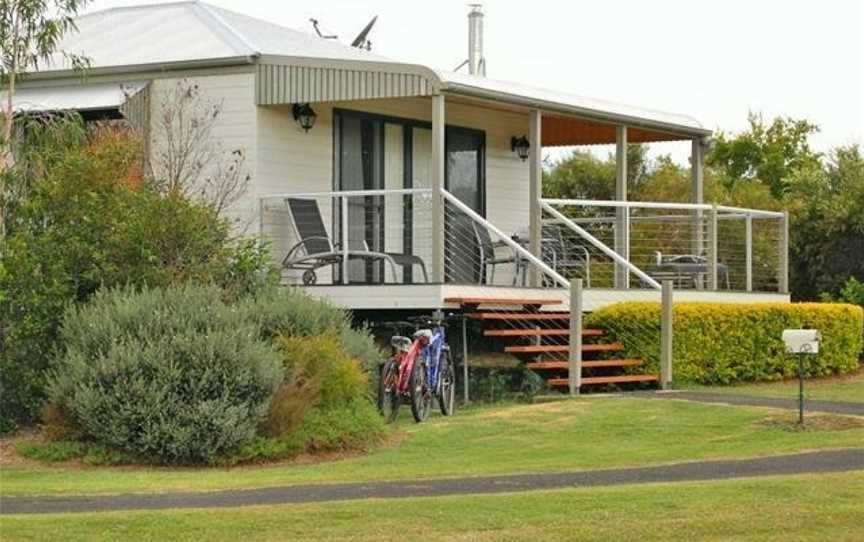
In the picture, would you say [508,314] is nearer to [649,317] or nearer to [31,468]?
[649,317]

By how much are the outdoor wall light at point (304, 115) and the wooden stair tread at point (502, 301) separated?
3240mm

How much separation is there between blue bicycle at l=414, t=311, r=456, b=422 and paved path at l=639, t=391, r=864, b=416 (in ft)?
7.12

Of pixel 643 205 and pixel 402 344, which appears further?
pixel 643 205

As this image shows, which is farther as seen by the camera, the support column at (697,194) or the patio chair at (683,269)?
the support column at (697,194)

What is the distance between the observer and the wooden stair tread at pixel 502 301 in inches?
724

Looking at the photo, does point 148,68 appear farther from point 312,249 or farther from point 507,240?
point 507,240

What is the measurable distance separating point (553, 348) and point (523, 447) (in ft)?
14.1

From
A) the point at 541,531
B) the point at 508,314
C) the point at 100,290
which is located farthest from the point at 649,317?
the point at 541,531

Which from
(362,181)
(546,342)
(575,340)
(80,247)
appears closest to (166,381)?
(80,247)

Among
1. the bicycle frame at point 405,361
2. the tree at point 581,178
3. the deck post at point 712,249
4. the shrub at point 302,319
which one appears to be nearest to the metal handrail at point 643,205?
the deck post at point 712,249

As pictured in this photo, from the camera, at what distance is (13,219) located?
16547mm

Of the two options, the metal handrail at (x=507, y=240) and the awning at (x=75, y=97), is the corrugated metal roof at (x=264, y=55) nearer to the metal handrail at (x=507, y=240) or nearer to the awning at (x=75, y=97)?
the awning at (x=75, y=97)

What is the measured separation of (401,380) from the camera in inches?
626

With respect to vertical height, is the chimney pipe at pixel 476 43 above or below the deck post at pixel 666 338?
above
